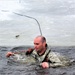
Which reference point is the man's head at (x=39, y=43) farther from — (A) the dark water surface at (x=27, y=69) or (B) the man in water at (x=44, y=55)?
(A) the dark water surface at (x=27, y=69)

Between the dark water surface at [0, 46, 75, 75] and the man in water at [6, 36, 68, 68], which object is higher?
the man in water at [6, 36, 68, 68]

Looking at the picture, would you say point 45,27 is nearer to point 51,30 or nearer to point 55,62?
point 51,30

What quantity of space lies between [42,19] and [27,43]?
2.54 meters

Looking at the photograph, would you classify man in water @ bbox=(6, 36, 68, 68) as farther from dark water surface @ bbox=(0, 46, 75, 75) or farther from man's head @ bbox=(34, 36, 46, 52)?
dark water surface @ bbox=(0, 46, 75, 75)

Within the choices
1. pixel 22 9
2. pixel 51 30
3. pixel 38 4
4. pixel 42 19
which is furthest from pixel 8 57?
pixel 38 4

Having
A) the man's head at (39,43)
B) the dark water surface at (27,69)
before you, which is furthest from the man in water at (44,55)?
the dark water surface at (27,69)

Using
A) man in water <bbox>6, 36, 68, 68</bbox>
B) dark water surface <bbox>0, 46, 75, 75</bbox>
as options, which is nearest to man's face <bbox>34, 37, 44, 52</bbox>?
man in water <bbox>6, 36, 68, 68</bbox>

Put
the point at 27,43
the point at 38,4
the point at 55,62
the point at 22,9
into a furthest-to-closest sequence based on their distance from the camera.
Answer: the point at 38,4 → the point at 22,9 → the point at 27,43 → the point at 55,62

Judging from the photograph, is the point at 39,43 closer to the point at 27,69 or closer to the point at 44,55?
the point at 44,55

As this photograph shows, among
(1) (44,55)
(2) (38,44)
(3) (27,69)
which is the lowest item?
(3) (27,69)

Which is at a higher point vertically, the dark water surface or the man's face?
the man's face

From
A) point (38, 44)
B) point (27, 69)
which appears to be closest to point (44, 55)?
point (38, 44)

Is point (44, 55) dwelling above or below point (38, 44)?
below

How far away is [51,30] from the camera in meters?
10.1
